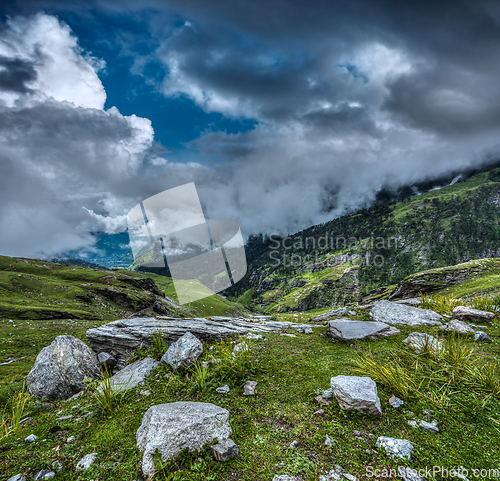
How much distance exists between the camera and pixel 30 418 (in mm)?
7555

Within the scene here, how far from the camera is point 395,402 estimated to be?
253 inches

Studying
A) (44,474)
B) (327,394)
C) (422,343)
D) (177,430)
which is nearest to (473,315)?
(422,343)

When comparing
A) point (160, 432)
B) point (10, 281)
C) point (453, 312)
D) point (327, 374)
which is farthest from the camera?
point (10, 281)

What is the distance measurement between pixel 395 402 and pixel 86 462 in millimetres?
8154

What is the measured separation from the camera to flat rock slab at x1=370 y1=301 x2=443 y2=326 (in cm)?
1504

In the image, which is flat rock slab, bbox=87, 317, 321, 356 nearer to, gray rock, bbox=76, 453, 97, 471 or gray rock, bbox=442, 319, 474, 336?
gray rock, bbox=76, 453, 97, 471

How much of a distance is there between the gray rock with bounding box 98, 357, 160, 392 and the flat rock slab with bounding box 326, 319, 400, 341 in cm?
1006

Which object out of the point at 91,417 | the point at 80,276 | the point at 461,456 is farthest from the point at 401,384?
the point at 80,276

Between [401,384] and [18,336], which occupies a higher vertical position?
[401,384]

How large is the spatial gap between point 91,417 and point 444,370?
11793 millimetres

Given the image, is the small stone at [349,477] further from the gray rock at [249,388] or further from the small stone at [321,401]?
the gray rock at [249,388]

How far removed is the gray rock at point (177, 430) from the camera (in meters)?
4.86

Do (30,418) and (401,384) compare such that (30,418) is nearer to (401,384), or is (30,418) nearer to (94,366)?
(94,366)

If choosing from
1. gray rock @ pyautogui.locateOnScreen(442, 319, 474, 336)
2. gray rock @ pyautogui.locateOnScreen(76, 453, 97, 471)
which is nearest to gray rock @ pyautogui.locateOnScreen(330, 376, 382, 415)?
gray rock @ pyautogui.locateOnScreen(76, 453, 97, 471)
